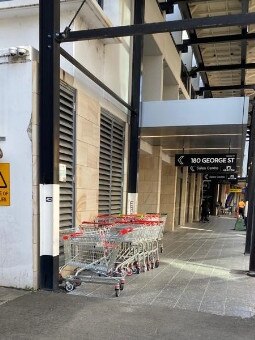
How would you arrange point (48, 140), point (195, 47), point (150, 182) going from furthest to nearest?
point (195, 47)
point (150, 182)
point (48, 140)

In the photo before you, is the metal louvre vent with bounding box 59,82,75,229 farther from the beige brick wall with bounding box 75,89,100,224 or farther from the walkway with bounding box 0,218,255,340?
the walkway with bounding box 0,218,255,340

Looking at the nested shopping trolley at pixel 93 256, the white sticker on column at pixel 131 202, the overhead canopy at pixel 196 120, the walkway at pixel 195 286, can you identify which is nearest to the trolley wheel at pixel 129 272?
the walkway at pixel 195 286

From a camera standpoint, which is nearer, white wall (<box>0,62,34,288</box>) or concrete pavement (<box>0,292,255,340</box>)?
concrete pavement (<box>0,292,255,340</box>)

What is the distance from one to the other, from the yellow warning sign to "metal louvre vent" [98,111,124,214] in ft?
9.29

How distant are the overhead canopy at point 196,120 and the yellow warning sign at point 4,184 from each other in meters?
4.85

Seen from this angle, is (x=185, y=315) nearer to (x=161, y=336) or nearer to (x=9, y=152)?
(x=161, y=336)

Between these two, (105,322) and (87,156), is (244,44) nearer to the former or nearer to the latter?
(87,156)

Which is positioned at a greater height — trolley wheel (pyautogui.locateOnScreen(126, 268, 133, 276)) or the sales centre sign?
the sales centre sign

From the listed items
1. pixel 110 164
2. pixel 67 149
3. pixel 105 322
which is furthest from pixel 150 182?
pixel 105 322

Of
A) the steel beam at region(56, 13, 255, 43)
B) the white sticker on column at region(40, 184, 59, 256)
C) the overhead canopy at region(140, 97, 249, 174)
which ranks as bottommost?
the white sticker on column at region(40, 184, 59, 256)

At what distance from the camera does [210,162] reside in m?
11.1

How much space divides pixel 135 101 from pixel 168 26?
4501mm

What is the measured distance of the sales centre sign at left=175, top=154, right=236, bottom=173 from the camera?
10984mm

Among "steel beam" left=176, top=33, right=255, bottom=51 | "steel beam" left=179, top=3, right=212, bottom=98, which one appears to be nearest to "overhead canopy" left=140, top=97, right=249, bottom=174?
"steel beam" left=179, top=3, right=212, bottom=98
